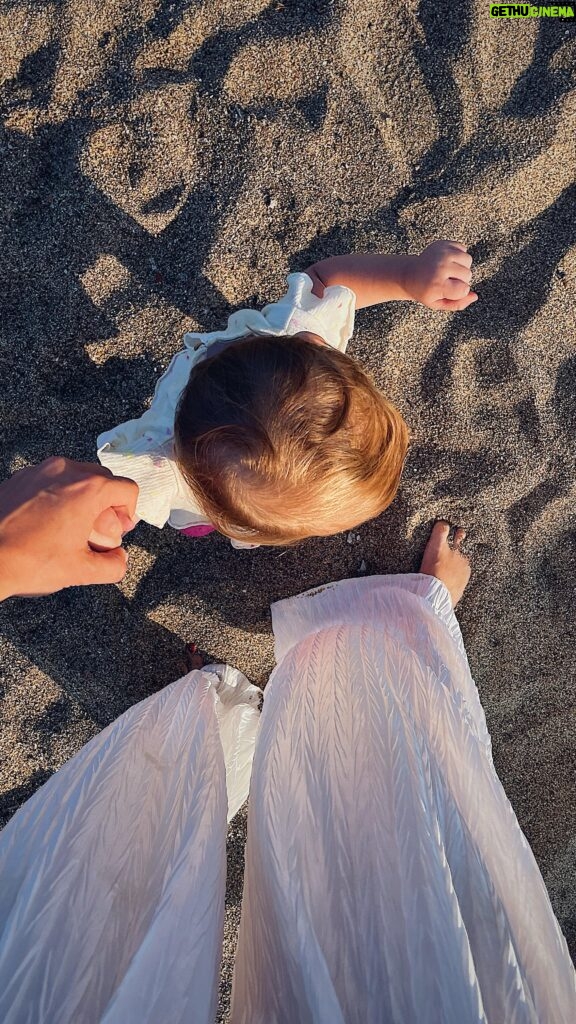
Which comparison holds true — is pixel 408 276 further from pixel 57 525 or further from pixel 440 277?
pixel 57 525

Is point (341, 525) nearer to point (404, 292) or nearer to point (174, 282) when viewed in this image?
point (404, 292)

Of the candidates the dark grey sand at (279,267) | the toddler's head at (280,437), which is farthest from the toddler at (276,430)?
the dark grey sand at (279,267)

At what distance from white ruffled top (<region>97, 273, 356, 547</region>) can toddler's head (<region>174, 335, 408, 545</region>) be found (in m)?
0.10

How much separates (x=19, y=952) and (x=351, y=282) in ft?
4.05

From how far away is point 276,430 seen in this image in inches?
38.1

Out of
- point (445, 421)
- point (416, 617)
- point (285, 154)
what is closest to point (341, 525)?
point (416, 617)

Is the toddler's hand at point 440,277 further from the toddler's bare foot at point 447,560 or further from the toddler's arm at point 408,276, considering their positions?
the toddler's bare foot at point 447,560

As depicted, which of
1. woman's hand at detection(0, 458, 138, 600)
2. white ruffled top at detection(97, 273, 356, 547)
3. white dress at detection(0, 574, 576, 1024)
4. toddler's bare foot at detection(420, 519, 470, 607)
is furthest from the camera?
toddler's bare foot at detection(420, 519, 470, 607)

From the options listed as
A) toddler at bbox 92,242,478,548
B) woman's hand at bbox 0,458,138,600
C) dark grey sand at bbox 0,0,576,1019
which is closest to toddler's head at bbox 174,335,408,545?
toddler at bbox 92,242,478,548

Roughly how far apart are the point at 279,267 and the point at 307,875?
3.86 feet

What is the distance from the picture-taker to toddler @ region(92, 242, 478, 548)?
3.21ft

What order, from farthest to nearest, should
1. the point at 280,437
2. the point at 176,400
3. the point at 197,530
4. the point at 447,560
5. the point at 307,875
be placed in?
the point at 447,560 < the point at 197,530 < the point at 176,400 < the point at 280,437 < the point at 307,875

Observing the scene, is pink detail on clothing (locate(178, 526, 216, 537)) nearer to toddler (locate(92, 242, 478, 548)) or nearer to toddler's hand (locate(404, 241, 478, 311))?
toddler (locate(92, 242, 478, 548))

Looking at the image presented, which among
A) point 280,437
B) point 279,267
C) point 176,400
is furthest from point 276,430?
point 279,267
